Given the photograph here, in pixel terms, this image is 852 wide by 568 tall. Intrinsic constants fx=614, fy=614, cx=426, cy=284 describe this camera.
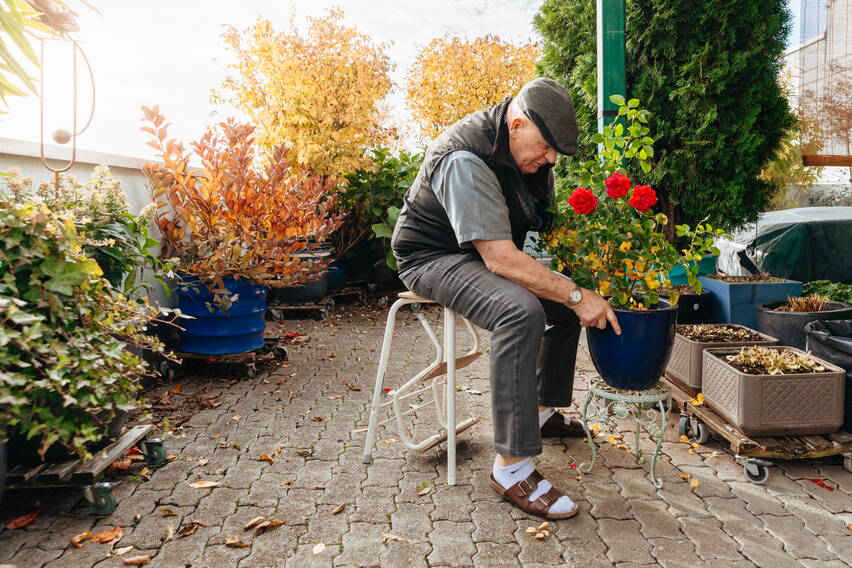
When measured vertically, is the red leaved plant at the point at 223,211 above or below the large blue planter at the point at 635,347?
above

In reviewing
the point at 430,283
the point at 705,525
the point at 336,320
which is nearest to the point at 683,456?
the point at 705,525

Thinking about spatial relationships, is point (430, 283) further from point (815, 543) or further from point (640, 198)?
point (815, 543)

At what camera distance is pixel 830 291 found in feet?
12.4

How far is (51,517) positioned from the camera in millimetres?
2271

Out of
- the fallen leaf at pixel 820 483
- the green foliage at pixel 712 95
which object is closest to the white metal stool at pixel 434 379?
the fallen leaf at pixel 820 483

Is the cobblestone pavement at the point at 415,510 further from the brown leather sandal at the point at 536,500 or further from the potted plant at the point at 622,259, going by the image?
the potted plant at the point at 622,259

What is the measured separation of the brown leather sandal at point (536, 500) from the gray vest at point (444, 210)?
3.01ft

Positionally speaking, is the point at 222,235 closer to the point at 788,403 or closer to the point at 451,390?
the point at 451,390

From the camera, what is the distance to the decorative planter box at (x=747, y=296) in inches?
150

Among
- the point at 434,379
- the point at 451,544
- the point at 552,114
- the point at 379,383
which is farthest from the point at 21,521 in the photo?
the point at 552,114

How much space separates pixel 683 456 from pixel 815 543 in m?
0.71

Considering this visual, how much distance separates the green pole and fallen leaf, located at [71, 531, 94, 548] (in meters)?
3.23

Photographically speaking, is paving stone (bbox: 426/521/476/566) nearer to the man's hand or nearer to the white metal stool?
the white metal stool

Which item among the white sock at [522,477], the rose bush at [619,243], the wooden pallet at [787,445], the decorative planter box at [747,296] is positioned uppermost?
the rose bush at [619,243]
